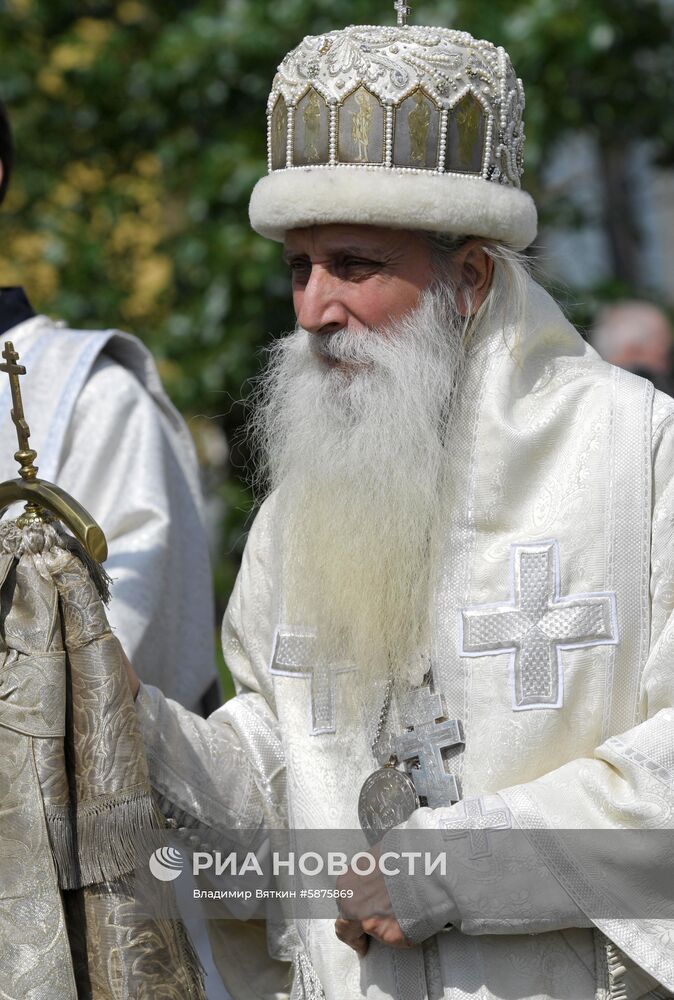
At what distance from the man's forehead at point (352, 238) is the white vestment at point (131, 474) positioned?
113 cm

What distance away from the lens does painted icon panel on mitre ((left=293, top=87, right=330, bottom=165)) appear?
9.54ft

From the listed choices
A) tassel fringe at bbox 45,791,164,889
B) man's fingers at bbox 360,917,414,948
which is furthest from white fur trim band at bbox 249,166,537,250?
man's fingers at bbox 360,917,414,948

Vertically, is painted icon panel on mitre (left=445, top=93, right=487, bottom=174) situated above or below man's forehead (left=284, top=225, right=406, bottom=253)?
above

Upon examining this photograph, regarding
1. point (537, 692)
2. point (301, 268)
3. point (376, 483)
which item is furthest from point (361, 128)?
point (537, 692)

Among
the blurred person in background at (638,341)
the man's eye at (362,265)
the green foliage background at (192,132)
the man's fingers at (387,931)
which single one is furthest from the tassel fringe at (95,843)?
the green foliage background at (192,132)

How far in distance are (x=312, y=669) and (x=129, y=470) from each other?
111 centimetres

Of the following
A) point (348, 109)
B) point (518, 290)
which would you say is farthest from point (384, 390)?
point (348, 109)

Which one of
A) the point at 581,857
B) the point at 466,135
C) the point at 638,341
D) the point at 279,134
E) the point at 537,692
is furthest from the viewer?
the point at 638,341

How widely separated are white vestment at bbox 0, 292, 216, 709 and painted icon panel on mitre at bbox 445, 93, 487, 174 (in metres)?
1.31

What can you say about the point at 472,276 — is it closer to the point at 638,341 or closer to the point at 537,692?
the point at 537,692

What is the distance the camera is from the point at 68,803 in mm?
2650

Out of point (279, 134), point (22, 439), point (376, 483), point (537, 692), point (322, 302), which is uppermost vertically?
point (279, 134)

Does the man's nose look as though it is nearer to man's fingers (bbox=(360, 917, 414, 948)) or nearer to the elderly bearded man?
the elderly bearded man

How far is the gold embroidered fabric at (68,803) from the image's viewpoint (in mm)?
2604
